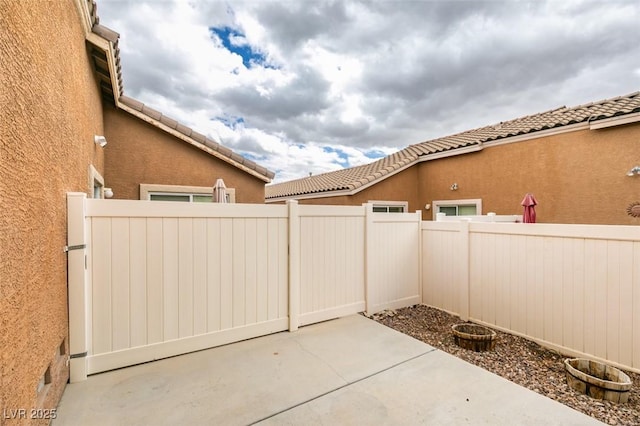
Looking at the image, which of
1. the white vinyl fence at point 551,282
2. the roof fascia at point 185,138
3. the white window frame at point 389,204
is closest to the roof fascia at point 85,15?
the roof fascia at point 185,138

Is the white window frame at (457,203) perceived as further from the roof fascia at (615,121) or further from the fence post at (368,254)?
the fence post at (368,254)

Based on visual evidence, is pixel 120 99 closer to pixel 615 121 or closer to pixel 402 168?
pixel 402 168

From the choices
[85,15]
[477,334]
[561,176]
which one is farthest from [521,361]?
[85,15]

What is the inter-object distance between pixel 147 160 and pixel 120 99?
146 cm

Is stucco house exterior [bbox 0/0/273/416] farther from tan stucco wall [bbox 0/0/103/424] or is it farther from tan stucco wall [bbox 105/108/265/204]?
tan stucco wall [bbox 105/108/265/204]

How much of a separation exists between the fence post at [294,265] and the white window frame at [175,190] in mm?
3462

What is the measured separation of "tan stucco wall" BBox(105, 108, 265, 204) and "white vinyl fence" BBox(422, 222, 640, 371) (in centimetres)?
611

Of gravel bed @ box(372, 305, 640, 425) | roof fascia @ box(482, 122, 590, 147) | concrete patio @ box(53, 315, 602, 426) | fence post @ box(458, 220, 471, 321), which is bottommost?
gravel bed @ box(372, 305, 640, 425)

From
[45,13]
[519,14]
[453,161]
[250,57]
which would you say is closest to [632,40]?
[519,14]

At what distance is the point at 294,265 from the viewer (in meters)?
4.88

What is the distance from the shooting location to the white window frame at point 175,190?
22.3 feet

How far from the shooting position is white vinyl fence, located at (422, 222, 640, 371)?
3.66 metres

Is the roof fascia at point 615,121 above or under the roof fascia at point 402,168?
above

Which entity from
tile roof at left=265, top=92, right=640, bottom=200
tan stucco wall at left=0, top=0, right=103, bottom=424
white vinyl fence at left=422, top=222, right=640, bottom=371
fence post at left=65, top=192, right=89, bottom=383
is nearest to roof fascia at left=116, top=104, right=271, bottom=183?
tan stucco wall at left=0, top=0, right=103, bottom=424
